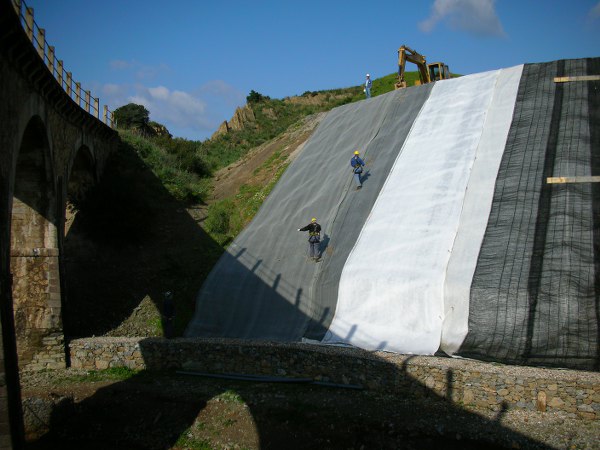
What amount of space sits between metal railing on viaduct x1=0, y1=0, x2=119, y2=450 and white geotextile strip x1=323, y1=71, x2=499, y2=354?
27.5 ft

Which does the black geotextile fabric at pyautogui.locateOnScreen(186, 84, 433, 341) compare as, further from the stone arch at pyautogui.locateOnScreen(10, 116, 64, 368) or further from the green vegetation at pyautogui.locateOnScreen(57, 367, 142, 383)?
the stone arch at pyautogui.locateOnScreen(10, 116, 64, 368)

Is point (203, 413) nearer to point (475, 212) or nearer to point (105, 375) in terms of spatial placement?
point (105, 375)

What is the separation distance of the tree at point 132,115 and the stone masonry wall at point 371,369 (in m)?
Result: 37.0

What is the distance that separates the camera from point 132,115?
2032 inches

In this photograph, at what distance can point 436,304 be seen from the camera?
15594 mm

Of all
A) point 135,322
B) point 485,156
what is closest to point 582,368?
point 485,156

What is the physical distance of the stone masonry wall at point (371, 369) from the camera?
1193 cm

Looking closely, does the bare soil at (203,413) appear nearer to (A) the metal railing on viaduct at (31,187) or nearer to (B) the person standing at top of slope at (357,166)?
(A) the metal railing on viaduct at (31,187)

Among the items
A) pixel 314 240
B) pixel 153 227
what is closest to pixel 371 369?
pixel 314 240

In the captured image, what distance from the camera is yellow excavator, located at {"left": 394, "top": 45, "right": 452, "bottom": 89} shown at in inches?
1299

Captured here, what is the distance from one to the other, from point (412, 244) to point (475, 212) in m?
2.45

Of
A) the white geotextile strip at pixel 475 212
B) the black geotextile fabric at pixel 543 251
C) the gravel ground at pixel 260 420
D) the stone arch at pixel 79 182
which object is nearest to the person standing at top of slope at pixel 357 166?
the white geotextile strip at pixel 475 212

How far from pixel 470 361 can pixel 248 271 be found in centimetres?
876

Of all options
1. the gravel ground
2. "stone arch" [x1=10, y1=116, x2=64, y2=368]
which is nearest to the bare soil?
the gravel ground
